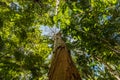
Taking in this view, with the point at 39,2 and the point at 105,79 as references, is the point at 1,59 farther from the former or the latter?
the point at 105,79

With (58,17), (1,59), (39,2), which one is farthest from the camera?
(39,2)

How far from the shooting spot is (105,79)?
37.9ft

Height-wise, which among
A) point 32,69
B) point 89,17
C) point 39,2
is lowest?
point 32,69

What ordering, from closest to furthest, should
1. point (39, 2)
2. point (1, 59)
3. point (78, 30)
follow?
point (78, 30), point (1, 59), point (39, 2)

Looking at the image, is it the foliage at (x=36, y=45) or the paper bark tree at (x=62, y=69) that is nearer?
the paper bark tree at (x=62, y=69)

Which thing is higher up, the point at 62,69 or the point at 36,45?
the point at 62,69

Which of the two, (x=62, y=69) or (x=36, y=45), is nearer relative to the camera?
(x=62, y=69)

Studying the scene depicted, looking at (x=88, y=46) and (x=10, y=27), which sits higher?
(x=10, y=27)

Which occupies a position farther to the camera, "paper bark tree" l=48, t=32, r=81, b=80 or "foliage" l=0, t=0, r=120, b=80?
"foliage" l=0, t=0, r=120, b=80

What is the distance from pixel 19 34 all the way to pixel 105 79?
6056mm

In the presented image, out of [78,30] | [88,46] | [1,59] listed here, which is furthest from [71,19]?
[1,59]

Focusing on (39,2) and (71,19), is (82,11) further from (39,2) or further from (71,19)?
(39,2)

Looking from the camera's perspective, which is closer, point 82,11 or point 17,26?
point 82,11

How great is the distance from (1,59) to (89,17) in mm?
6295
